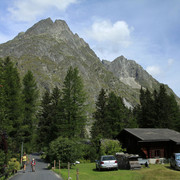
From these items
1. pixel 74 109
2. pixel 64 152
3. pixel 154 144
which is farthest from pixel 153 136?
pixel 74 109

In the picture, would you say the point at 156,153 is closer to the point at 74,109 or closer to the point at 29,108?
the point at 74,109

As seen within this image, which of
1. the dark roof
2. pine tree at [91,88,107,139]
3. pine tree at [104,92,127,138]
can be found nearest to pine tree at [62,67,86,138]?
the dark roof

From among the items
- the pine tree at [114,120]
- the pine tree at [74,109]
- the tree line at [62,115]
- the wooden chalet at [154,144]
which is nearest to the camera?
the wooden chalet at [154,144]

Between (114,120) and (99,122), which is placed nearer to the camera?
(114,120)

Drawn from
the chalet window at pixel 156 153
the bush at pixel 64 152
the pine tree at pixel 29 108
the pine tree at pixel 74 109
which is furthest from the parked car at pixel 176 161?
the pine tree at pixel 29 108

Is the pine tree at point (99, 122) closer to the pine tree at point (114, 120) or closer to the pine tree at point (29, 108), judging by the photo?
the pine tree at point (114, 120)

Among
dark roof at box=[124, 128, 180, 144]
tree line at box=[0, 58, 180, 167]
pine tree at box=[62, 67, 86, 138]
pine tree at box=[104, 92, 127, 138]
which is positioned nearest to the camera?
dark roof at box=[124, 128, 180, 144]

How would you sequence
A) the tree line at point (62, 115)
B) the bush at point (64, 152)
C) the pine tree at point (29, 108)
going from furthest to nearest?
the pine tree at point (29, 108), the tree line at point (62, 115), the bush at point (64, 152)

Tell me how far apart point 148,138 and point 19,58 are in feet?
557

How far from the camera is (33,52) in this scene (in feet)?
643

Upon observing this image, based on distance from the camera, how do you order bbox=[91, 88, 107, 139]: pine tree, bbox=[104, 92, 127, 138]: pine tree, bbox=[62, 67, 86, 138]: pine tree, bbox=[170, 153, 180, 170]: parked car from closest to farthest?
bbox=[170, 153, 180, 170]: parked car < bbox=[62, 67, 86, 138]: pine tree < bbox=[91, 88, 107, 139]: pine tree < bbox=[104, 92, 127, 138]: pine tree

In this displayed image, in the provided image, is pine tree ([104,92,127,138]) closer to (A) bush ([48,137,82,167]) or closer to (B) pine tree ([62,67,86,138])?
(B) pine tree ([62,67,86,138])

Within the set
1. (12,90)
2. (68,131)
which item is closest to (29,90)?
(12,90)

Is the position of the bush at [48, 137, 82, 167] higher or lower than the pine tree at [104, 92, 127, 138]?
lower
